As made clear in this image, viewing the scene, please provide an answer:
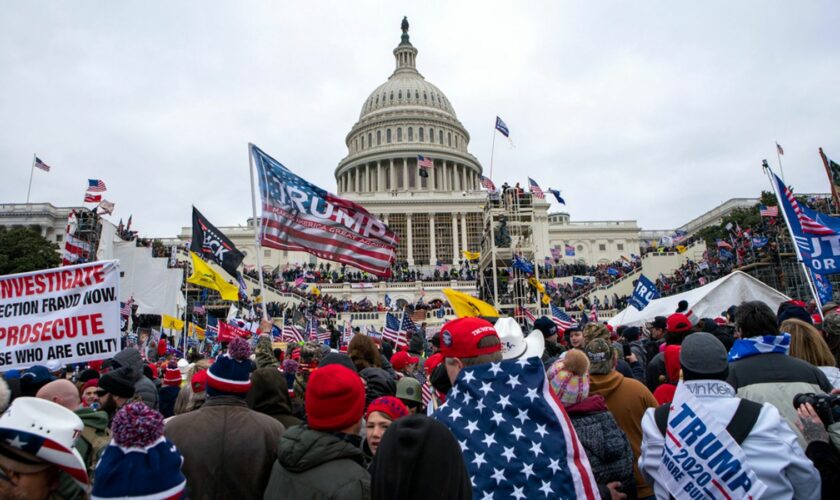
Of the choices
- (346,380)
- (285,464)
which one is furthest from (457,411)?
(285,464)

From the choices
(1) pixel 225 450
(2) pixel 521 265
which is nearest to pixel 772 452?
→ (1) pixel 225 450

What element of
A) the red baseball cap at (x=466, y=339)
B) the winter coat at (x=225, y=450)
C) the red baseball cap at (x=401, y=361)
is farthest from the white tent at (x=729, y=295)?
the winter coat at (x=225, y=450)

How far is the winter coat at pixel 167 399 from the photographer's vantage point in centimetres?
659

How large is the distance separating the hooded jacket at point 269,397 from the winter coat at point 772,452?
2.86 metres

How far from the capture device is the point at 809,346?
168 inches

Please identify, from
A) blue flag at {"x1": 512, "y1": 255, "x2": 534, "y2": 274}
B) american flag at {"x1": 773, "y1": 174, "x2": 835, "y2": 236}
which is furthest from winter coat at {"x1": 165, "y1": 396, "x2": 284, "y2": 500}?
blue flag at {"x1": 512, "y1": 255, "x2": 534, "y2": 274}

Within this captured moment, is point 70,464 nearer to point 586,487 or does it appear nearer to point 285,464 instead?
point 285,464

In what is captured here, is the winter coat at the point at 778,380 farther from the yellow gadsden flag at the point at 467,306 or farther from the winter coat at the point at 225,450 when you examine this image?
the yellow gadsden flag at the point at 467,306

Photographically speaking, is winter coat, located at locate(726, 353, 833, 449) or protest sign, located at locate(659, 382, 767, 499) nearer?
protest sign, located at locate(659, 382, 767, 499)

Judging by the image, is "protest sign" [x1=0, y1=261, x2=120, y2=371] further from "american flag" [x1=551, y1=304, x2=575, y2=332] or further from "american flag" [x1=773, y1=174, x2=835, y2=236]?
"american flag" [x1=773, y1=174, x2=835, y2=236]

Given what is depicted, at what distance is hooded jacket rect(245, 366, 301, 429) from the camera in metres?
4.20

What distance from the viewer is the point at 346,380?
3.15 meters

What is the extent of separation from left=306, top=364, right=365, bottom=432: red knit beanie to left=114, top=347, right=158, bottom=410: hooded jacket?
3.15 m

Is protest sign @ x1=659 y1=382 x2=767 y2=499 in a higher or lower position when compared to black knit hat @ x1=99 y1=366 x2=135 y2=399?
lower
